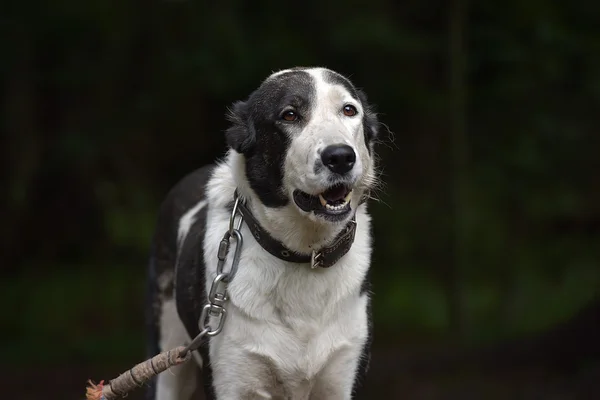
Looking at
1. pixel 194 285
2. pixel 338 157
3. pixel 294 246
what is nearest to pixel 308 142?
pixel 338 157

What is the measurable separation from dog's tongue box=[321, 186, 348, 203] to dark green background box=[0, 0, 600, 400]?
11.6 feet

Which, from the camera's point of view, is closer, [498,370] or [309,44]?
[498,370]

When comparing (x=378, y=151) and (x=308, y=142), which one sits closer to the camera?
(x=308, y=142)

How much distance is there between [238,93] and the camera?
6914 mm

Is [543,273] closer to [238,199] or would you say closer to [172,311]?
[172,311]

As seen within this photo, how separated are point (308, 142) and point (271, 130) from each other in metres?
0.24

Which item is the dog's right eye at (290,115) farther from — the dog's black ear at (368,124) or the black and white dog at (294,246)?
the dog's black ear at (368,124)

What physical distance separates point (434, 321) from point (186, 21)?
2807 millimetres

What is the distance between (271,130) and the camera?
3436mm

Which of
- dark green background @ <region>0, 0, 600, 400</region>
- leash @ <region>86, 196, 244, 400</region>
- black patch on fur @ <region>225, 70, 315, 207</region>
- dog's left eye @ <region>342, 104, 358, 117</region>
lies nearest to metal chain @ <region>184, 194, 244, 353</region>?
leash @ <region>86, 196, 244, 400</region>

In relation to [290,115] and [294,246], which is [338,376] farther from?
Result: [290,115]

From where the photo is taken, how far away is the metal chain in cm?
331

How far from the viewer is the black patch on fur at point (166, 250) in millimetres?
4383

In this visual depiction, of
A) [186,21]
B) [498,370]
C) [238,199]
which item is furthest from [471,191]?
[238,199]
